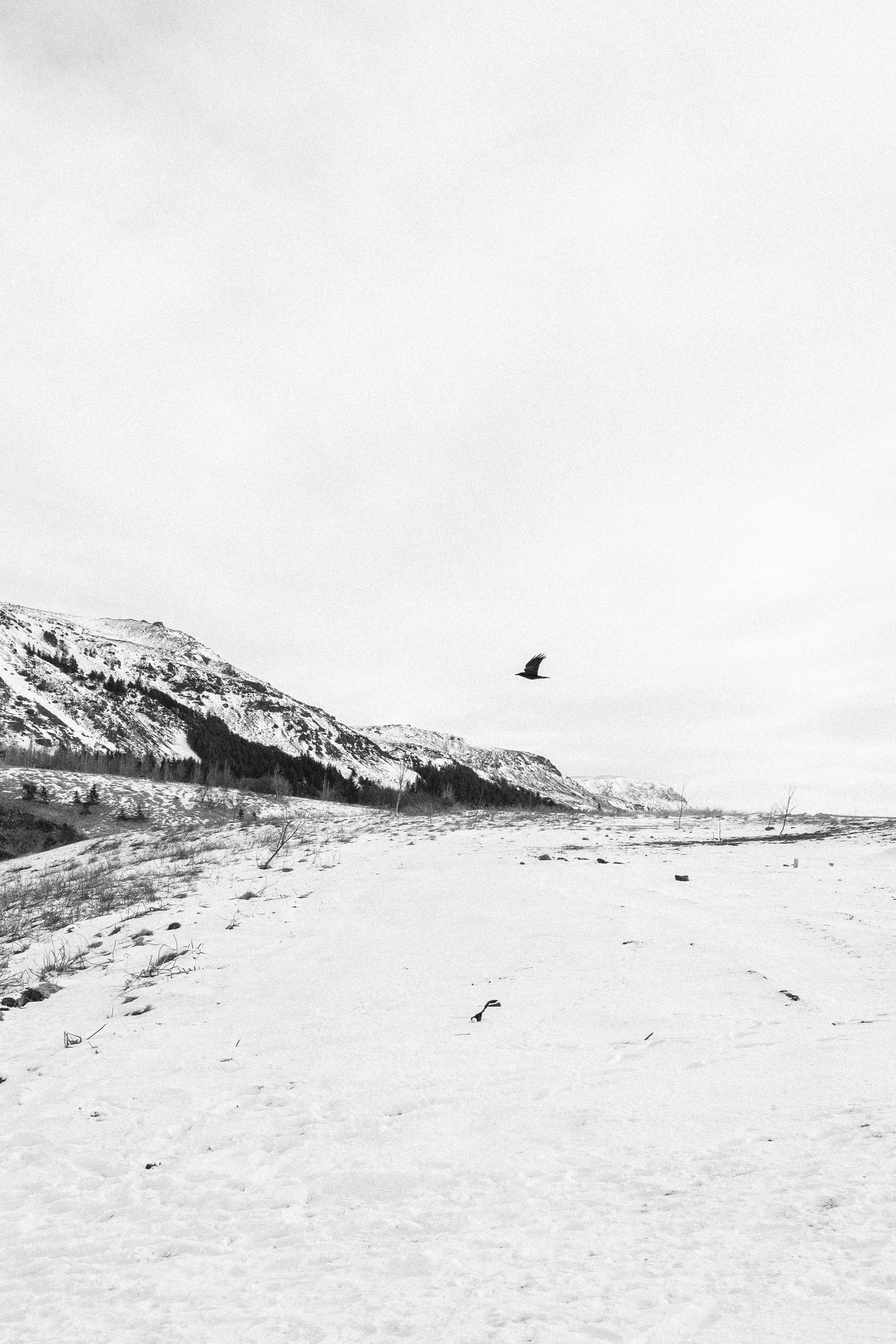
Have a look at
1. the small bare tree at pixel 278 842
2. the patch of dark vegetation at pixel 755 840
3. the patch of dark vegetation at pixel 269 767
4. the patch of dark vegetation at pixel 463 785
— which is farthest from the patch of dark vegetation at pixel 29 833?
the patch of dark vegetation at pixel 463 785

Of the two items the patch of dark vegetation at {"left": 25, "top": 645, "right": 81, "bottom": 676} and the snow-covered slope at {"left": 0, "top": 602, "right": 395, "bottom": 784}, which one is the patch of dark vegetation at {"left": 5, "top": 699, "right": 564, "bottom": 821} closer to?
the snow-covered slope at {"left": 0, "top": 602, "right": 395, "bottom": 784}

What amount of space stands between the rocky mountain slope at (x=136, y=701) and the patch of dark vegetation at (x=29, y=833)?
182ft

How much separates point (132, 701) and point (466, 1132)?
476ft

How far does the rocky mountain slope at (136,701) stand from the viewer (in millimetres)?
100125

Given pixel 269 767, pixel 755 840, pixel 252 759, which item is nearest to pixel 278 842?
pixel 755 840

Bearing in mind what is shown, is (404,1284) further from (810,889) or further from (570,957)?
(810,889)

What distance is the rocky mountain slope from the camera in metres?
100

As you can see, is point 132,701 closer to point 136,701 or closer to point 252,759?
point 136,701

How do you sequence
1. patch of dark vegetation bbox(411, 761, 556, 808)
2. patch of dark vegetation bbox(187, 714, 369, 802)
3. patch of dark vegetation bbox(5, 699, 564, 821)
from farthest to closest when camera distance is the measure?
patch of dark vegetation bbox(411, 761, 556, 808)
patch of dark vegetation bbox(187, 714, 369, 802)
patch of dark vegetation bbox(5, 699, 564, 821)

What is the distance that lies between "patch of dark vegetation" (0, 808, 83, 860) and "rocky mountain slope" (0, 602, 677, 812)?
5538 cm

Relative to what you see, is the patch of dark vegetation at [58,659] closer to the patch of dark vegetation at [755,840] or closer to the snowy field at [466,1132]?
the patch of dark vegetation at [755,840]

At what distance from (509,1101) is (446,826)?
607 inches

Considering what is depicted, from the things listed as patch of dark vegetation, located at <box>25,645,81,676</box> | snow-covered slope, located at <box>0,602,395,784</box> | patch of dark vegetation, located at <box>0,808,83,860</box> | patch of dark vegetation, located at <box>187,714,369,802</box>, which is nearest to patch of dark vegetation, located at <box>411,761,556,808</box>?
snow-covered slope, located at <box>0,602,395,784</box>

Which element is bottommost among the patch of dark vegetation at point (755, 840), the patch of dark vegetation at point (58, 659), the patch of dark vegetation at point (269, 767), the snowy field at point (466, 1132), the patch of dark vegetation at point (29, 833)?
the patch of dark vegetation at point (29, 833)
